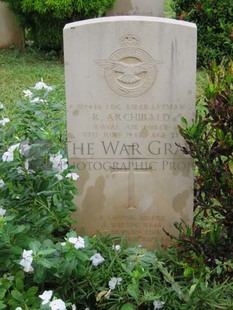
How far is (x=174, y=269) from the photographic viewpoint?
10.8ft

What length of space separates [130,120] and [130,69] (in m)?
0.27

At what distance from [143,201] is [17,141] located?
29.8 inches

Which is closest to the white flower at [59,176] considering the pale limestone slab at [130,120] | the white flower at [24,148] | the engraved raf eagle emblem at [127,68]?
the white flower at [24,148]

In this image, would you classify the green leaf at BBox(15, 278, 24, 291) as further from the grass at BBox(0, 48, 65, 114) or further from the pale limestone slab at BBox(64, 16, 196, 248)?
the grass at BBox(0, 48, 65, 114)

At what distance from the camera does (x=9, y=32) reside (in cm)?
856

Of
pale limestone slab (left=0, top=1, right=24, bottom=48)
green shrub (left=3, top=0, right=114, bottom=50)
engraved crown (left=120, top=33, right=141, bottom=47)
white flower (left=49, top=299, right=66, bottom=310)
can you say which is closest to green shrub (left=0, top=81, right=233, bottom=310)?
white flower (left=49, top=299, right=66, bottom=310)

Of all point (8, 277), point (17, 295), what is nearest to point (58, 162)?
point (8, 277)

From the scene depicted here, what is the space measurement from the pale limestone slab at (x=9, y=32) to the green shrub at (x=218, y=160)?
18.8 feet

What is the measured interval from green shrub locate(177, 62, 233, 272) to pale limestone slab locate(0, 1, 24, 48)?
5.73 m

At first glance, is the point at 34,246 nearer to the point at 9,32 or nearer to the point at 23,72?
the point at 23,72

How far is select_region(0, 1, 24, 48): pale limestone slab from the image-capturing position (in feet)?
27.6

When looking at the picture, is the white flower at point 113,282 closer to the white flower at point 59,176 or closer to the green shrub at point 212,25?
the white flower at point 59,176

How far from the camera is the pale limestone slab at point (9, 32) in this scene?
27.6 feet

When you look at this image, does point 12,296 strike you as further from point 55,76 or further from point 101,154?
point 55,76
